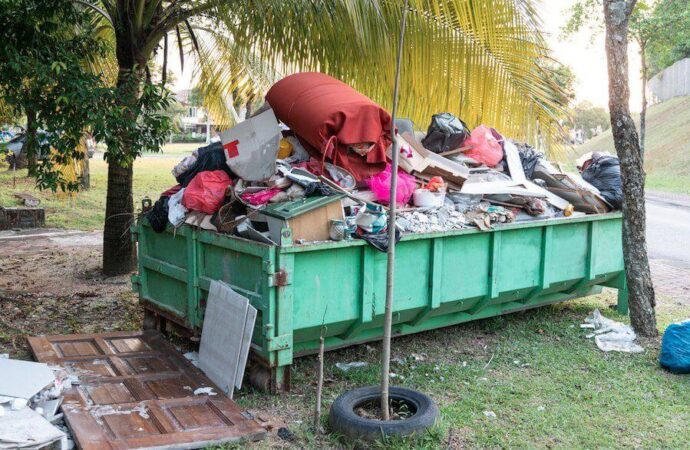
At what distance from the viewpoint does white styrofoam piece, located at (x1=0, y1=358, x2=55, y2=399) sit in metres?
4.13

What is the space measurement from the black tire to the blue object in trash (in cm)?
232

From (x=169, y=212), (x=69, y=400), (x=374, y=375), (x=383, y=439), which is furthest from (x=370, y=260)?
(x=69, y=400)

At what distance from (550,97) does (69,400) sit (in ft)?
18.4

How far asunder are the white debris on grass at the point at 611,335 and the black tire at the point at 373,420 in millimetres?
2441

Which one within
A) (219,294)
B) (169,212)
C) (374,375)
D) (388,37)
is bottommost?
(374,375)

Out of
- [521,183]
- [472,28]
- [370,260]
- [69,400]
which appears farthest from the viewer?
[472,28]

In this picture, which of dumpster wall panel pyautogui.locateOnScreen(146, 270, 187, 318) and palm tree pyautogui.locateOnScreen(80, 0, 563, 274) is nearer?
dumpster wall panel pyautogui.locateOnScreen(146, 270, 187, 318)

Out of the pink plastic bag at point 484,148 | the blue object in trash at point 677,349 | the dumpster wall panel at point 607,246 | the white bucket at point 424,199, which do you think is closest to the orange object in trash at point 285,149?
the white bucket at point 424,199

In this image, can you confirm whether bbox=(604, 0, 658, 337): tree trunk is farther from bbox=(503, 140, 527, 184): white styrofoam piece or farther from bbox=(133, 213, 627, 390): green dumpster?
bbox=(503, 140, 527, 184): white styrofoam piece

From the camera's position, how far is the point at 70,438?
3.83m

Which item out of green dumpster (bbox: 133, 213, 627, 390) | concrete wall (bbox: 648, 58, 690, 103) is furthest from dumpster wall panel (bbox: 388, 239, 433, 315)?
concrete wall (bbox: 648, 58, 690, 103)

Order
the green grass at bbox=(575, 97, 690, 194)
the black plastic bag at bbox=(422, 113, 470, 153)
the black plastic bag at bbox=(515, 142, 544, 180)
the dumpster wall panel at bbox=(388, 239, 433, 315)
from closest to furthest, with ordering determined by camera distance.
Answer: the dumpster wall panel at bbox=(388, 239, 433, 315) < the black plastic bag at bbox=(422, 113, 470, 153) < the black plastic bag at bbox=(515, 142, 544, 180) < the green grass at bbox=(575, 97, 690, 194)

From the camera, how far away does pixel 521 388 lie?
5.05 m

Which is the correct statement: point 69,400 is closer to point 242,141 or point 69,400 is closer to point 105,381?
point 105,381
